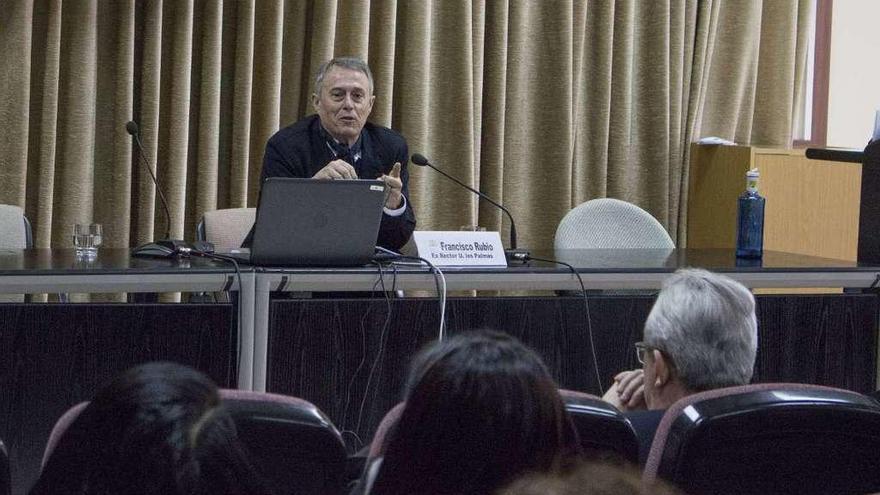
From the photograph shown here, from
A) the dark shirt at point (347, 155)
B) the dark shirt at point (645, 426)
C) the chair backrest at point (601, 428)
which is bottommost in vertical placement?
the dark shirt at point (645, 426)

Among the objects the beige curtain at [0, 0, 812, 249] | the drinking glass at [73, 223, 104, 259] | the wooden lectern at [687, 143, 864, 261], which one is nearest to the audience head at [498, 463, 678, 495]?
the drinking glass at [73, 223, 104, 259]

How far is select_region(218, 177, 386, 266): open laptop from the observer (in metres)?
2.84

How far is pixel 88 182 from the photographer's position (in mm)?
4359

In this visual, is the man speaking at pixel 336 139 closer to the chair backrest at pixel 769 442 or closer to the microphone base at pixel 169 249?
the microphone base at pixel 169 249

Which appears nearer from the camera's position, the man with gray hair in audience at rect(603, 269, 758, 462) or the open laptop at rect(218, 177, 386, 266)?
the man with gray hair in audience at rect(603, 269, 758, 462)

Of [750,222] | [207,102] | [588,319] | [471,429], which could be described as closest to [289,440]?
[471,429]

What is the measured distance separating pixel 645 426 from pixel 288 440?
0.62 metres

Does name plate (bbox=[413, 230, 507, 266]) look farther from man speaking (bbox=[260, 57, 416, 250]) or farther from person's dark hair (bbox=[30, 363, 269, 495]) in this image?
person's dark hair (bbox=[30, 363, 269, 495])

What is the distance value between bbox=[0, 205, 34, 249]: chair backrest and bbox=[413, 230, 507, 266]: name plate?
121 centimetres

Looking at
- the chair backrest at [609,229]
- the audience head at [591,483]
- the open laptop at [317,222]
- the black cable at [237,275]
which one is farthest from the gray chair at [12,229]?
the audience head at [591,483]

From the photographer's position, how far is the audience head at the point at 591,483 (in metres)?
0.79

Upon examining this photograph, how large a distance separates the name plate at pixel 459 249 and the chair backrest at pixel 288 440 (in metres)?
1.59

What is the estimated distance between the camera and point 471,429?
4.10ft

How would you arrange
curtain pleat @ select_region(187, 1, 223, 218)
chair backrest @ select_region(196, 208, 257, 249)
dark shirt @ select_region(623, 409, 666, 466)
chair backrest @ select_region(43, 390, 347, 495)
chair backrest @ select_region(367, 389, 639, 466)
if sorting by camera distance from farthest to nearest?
curtain pleat @ select_region(187, 1, 223, 218), chair backrest @ select_region(196, 208, 257, 249), dark shirt @ select_region(623, 409, 666, 466), chair backrest @ select_region(367, 389, 639, 466), chair backrest @ select_region(43, 390, 347, 495)
